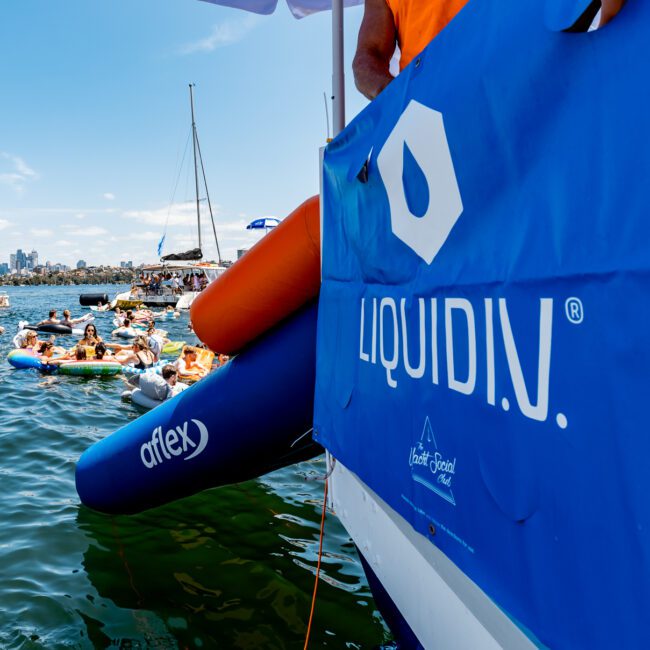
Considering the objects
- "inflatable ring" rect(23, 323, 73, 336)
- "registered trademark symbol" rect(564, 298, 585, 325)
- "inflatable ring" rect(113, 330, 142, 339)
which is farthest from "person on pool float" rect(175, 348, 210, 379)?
"registered trademark symbol" rect(564, 298, 585, 325)

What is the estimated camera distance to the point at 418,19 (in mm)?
2277

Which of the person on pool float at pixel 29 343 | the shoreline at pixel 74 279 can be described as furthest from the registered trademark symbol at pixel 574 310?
the shoreline at pixel 74 279

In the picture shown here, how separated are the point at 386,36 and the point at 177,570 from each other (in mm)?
3955

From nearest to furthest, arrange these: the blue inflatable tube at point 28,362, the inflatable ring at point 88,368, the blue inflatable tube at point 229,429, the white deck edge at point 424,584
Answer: the white deck edge at point 424,584 < the blue inflatable tube at point 229,429 < the inflatable ring at point 88,368 < the blue inflatable tube at point 28,362

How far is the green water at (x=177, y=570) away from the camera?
359cm

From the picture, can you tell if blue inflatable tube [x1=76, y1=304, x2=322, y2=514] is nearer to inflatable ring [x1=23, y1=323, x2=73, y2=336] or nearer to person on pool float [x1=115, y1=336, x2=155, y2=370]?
person on pool float [x1=115, y1=336, x2=155, y2=370]

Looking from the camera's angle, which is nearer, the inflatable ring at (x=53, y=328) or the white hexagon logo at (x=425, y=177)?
the white hexagon logo at (x=425, y=177)

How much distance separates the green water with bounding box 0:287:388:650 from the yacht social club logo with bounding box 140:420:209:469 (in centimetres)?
111

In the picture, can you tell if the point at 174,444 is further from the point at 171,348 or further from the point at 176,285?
the point at 176,285

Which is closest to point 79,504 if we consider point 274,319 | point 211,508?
point 211,508

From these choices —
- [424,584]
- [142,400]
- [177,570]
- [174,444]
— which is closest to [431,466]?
[424,584]

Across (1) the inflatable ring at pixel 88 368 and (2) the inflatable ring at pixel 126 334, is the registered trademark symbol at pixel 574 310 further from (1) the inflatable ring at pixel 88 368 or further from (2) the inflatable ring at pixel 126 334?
(2) the inflatable ring at pixel 126 334

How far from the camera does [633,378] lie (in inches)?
33.8

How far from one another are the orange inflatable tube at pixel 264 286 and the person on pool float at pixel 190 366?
8.48 metres
